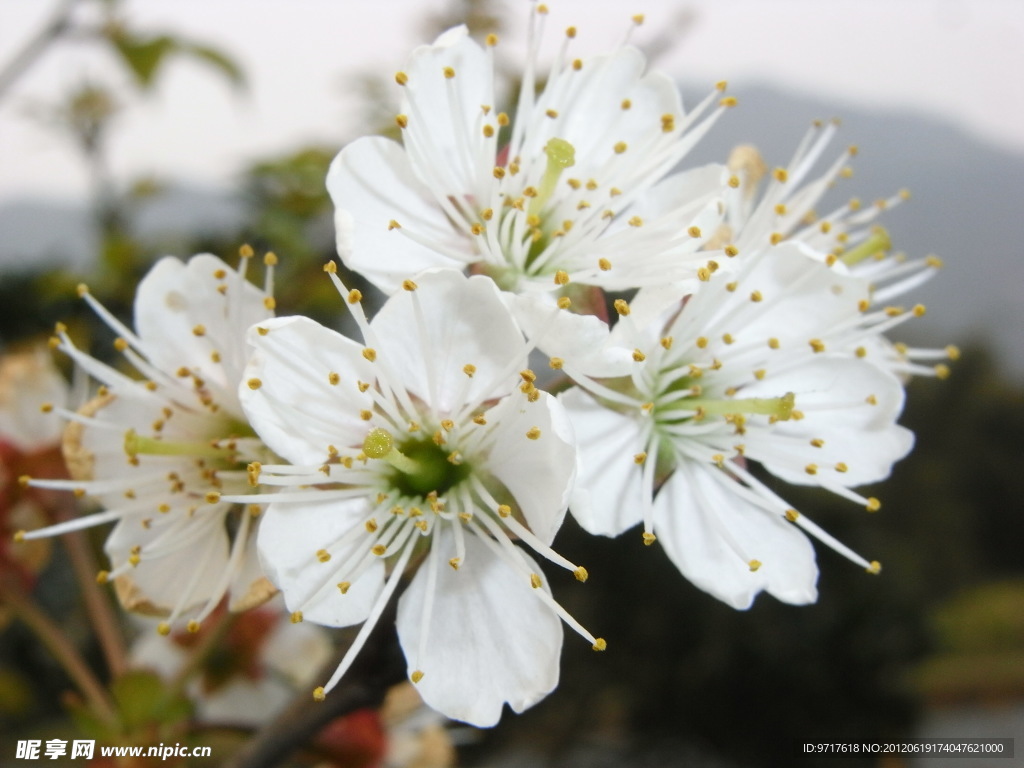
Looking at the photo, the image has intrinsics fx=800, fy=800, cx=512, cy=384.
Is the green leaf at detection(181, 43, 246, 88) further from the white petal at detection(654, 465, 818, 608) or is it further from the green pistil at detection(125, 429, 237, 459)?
the white petal at detection(654, 465, 818, 608)

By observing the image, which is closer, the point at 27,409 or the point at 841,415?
the point at 841,415

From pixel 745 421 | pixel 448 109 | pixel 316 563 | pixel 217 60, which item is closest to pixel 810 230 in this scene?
pixel 745 421

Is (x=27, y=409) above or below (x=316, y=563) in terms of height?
below

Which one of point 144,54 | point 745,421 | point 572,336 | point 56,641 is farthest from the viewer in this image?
point 144,54

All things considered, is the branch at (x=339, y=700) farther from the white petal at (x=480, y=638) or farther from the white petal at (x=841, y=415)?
the white petal at (x=841, y=415)

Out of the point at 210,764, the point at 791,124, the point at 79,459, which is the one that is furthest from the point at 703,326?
the point at 791,124

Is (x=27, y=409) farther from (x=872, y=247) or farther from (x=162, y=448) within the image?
(x=872, y=247)

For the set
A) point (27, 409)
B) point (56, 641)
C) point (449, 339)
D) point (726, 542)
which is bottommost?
point (56, 641)
